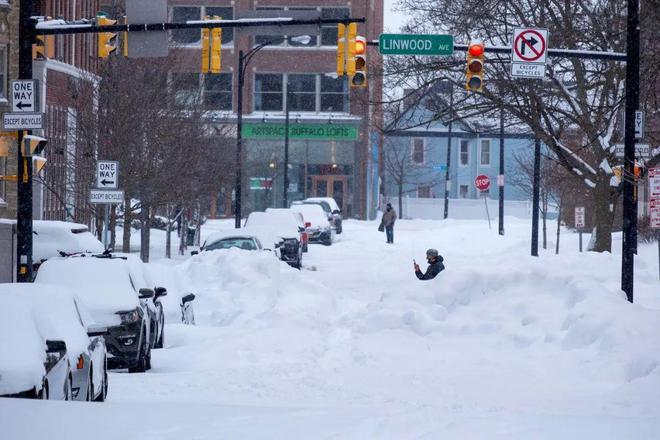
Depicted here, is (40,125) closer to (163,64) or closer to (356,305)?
(356,305)

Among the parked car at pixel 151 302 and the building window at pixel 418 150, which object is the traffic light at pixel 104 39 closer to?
the parked car at pixel 151 302

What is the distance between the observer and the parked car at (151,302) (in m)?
16.2

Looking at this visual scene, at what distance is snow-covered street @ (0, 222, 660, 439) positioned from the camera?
8648 millimetres

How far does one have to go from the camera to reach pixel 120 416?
850 cm

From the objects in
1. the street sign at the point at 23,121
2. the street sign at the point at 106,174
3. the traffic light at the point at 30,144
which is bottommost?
the street sign at the point at 106,174

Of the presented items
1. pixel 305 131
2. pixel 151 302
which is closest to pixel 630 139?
pixel 151 302

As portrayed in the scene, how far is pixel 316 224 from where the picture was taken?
160 feet

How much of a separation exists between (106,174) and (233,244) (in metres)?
10.7

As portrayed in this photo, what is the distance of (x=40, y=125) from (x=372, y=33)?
53.6m

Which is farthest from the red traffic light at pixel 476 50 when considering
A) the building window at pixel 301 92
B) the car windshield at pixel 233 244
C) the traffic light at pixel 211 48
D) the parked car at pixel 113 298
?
the building window at pixel 301 92

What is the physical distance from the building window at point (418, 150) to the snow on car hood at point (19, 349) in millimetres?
75160

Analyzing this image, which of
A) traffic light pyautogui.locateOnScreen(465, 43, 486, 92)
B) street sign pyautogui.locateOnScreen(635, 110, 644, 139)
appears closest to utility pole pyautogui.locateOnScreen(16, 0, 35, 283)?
traffic light pyautogui.locateOnScreen(465, 43, 486, 92)

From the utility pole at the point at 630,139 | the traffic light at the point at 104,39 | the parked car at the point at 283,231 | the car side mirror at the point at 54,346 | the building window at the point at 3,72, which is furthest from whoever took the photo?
the building window at the point at 3,72

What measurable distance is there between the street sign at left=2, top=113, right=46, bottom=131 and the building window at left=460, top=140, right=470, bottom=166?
7009cm
